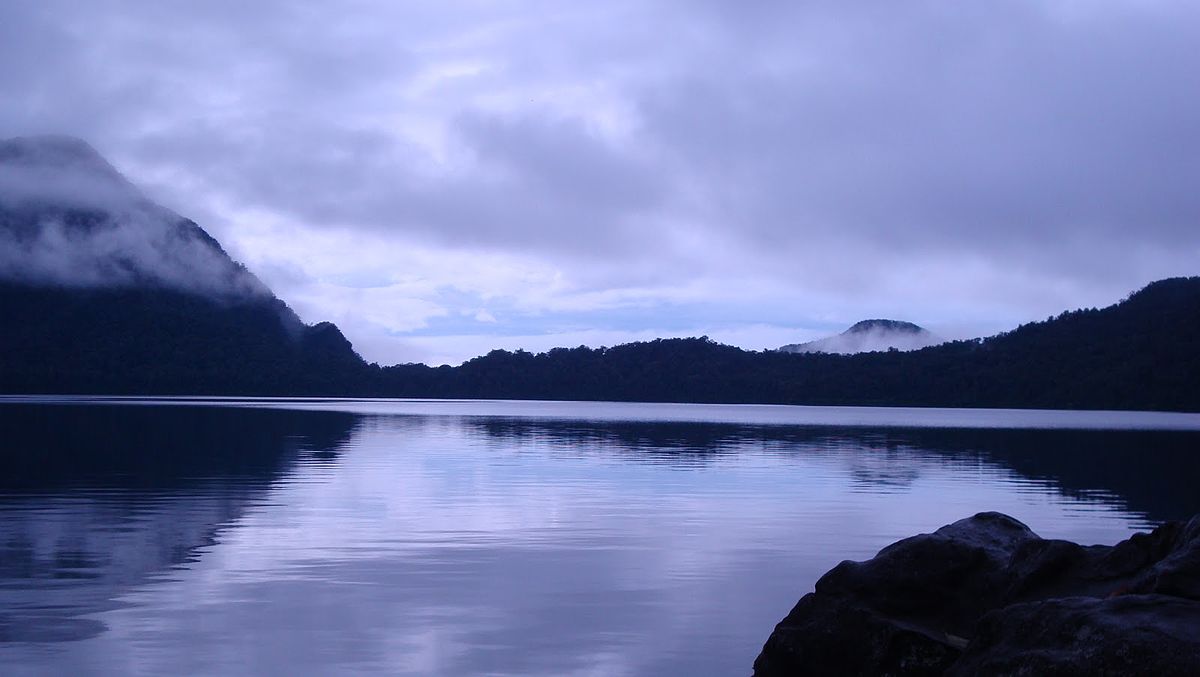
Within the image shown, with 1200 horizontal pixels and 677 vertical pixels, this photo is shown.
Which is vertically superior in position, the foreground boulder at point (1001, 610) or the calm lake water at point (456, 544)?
the foreground boulder at point (1001, 610)

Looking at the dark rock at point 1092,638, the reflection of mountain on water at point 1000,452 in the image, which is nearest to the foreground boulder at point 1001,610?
the dark rock at point 1092,638

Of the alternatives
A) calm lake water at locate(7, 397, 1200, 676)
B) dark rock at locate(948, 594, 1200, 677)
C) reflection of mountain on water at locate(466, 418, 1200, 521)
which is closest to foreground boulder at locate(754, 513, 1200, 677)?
dark rock at locate(948, 594, 1200, 677)

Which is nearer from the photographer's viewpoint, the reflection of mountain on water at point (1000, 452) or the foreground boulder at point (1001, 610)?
the foreground boulder at point (1001, 610)

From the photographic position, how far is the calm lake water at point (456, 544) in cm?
1336

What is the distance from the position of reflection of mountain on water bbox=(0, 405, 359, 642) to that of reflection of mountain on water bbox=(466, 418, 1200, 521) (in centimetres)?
1827

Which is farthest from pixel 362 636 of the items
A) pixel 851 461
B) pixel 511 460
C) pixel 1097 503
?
pixel 851 461

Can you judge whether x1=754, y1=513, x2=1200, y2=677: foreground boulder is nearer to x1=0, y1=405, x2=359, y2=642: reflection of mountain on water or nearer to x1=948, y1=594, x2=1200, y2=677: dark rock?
x1=948, y1=594, x2=1200, y2=677: dark rock

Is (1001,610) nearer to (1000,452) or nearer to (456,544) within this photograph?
(456,544)

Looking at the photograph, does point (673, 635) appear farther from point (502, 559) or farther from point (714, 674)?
point (502, 559)

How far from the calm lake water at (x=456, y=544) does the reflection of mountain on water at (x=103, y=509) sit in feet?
0.27

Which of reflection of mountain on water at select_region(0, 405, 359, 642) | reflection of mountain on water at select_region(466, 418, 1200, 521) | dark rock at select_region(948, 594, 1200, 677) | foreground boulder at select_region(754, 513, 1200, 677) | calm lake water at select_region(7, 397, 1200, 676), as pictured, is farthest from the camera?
reflection of mountain on water at select_region(466, 418, 1200, 521)

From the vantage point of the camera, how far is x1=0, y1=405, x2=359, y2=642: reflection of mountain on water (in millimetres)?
15539

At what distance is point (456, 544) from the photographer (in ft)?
71.6

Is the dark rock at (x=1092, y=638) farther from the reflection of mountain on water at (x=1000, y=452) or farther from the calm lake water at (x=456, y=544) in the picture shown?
the reflection of mountain on water at (x=1000, y=452)
